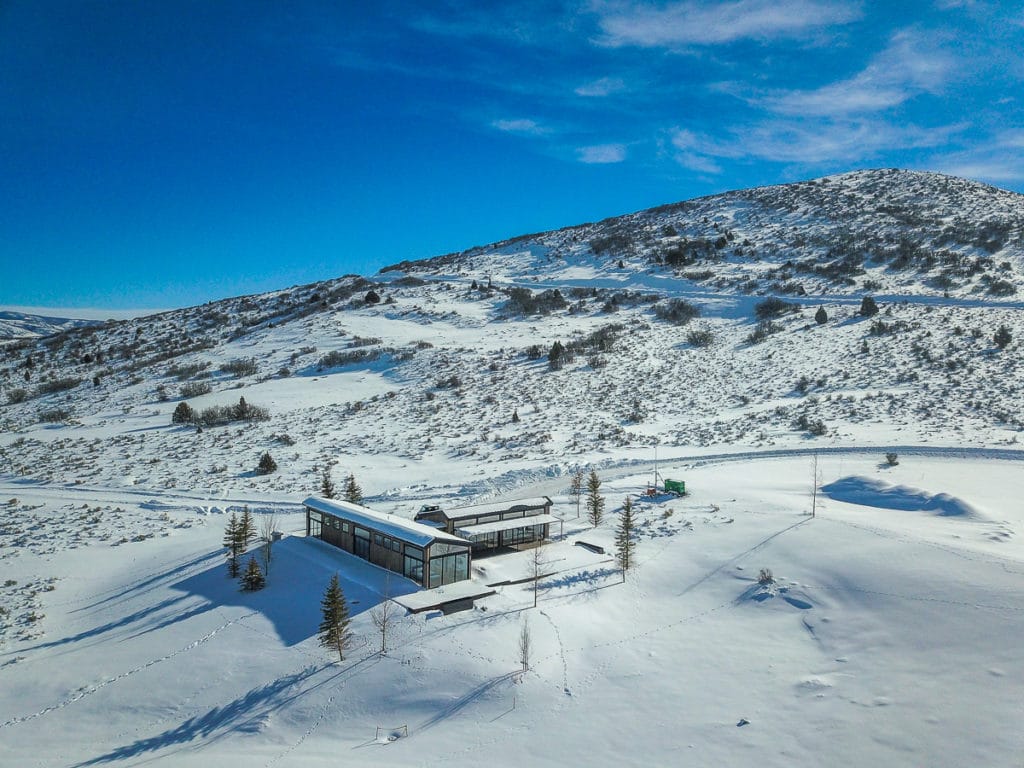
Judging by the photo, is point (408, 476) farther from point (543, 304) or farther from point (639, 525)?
point (543, 304)

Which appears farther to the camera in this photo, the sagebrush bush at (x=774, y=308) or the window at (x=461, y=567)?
the sagebrush bush at (x=774, y=308)

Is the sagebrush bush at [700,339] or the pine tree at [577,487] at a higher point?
the sagebrush bush at [700,339]

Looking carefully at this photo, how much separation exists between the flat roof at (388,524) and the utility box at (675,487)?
1066 cm

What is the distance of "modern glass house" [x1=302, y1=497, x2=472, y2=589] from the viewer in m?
21.0

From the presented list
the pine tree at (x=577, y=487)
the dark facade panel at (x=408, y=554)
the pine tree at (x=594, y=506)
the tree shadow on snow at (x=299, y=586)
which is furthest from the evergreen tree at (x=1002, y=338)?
the tree shadow on snow at (x=299, y=586)

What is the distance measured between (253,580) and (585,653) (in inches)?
445

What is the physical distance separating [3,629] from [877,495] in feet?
104

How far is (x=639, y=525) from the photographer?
85.2 feet

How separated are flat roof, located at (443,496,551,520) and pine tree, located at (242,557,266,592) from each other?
22.6ft

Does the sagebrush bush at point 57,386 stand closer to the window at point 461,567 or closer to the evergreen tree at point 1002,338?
the window at point 461,567

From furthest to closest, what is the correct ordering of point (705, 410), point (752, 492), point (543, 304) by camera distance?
point (543, 304) → point (705, 410) → point (752, 492)

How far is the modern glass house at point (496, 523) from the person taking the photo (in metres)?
24.5

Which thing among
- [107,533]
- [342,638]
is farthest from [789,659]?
[107,533]

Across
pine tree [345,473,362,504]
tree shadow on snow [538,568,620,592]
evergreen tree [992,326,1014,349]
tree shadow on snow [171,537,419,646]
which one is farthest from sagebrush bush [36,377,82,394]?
evergreen tree [992,326,1014,349]
